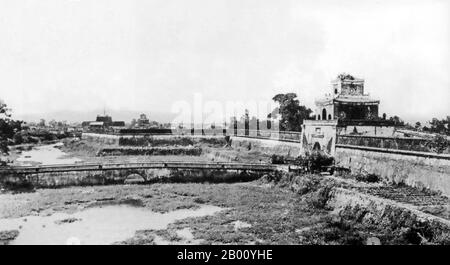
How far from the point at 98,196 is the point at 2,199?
20.4 feet

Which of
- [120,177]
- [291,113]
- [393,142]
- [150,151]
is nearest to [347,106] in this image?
[291,113]

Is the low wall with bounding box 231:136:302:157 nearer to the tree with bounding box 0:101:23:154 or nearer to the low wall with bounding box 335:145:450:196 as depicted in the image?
the low wall with bounding box 335:145:450:196

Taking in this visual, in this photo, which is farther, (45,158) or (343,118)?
(45,158)

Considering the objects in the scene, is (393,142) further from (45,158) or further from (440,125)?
(45,158)

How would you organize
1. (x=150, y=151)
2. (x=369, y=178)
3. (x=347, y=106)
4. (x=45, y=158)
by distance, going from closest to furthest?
(x=369, y=178)
(x=347, y=106)
(x=45, y=158)
(x=150, y=151)

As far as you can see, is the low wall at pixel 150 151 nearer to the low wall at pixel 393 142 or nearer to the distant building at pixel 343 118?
the distant building at pixel 343 118

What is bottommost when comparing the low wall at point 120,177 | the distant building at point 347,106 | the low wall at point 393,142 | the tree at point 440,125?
the low wall at point 120,177

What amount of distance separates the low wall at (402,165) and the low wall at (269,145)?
9.45m

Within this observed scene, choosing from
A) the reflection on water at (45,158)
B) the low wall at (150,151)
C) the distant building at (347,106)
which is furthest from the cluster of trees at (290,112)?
the reflection on water at (45,158)

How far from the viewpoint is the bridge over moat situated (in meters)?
29.9

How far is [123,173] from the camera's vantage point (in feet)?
106

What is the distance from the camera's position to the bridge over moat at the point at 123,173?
29.9m

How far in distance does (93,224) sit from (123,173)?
12.3m
